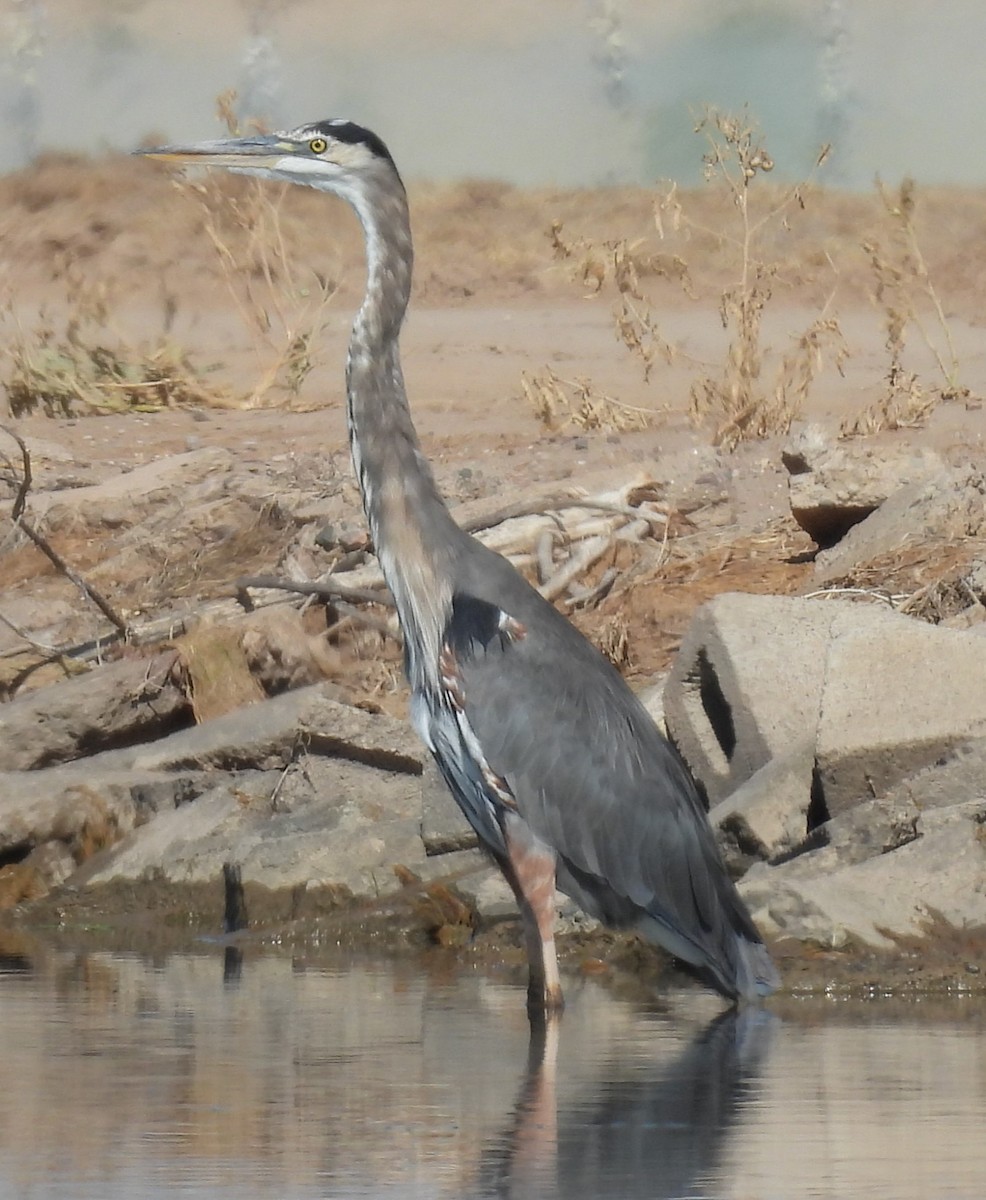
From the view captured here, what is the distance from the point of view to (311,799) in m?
9.84

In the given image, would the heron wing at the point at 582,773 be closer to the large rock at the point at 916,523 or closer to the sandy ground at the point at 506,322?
the sandy ground at the point at 506,322

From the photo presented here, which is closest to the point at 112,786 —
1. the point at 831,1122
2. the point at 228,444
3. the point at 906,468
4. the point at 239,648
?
the point at 239,648

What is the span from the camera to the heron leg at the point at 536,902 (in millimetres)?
7238

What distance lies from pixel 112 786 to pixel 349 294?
87.3 ft

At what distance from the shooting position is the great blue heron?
24.3ft

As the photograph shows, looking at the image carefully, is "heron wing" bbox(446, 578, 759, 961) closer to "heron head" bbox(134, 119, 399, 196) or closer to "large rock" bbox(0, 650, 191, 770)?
"heron head" bbox(134, 119, 399, 196)

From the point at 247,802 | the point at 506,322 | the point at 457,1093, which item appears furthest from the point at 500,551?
the point at 506,322

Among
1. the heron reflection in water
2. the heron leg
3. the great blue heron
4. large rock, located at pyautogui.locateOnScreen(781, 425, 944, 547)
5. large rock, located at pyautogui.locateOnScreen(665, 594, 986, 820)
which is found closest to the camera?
the heron reflection in water

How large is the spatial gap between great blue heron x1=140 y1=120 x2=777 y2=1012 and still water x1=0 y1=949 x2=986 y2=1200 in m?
0.25

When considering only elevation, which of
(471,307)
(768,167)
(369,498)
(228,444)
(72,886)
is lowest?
(72,886)

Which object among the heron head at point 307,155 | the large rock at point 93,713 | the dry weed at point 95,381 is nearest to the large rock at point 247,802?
the large rock at point 93,713

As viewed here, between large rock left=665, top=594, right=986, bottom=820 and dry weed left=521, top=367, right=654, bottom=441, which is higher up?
dry weed left=521, top=367, right=654, bottom=441

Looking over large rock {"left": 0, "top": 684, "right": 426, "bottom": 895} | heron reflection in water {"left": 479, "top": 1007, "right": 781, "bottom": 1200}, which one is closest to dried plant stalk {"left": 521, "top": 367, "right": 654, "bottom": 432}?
large rock {"left": 0, "top": 684, "right": 426, "bottom": 895}

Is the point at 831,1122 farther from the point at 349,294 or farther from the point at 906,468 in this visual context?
the point at 349,294
